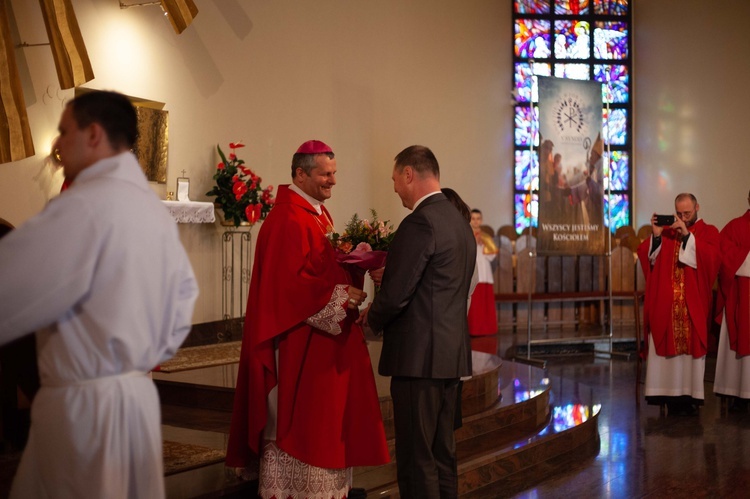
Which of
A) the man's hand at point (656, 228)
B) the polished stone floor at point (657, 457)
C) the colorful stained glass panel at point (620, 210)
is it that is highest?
the colorful stained glass panel at point (620, 210)

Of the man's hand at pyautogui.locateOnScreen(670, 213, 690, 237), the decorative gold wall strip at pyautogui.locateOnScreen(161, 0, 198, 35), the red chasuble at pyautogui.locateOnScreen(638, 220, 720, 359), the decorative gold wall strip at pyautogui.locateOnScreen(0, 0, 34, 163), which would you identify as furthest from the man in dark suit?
the decorative gold wall strip at pyautogui.locateOnScreen(161, 0, 198, 35)

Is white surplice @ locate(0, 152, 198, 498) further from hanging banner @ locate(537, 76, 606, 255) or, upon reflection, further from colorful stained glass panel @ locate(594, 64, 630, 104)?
colorful stained glass panel @ locate(594, 64, 630, 104)

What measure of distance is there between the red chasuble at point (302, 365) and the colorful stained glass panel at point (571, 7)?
35.6 ft

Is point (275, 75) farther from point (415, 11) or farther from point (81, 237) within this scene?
point (81, 237)

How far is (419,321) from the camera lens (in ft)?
11.8

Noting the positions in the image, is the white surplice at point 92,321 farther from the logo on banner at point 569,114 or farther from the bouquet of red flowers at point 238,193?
the logo on banner at point 569,114

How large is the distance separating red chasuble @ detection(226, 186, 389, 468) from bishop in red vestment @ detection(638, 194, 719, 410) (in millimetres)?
3732

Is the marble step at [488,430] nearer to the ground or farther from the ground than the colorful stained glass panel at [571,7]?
nearer to the ground

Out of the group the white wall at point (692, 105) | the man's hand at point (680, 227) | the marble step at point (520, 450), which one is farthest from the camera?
the white wall at point (692, 105)

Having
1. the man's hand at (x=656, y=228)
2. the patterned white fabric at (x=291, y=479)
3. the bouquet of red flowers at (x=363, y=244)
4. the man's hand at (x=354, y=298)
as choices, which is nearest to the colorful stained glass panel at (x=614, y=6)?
the man's hand at (x=656, y=228)

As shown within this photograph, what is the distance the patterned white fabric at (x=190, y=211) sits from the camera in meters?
7.51

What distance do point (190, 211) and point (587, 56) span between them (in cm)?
833

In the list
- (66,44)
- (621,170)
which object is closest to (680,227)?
(66,44)

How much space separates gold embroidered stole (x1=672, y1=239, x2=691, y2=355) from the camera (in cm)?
680
